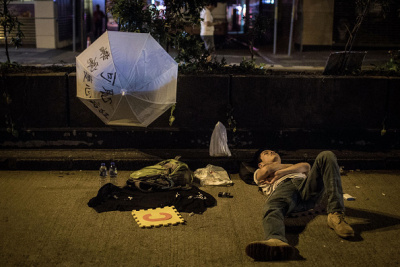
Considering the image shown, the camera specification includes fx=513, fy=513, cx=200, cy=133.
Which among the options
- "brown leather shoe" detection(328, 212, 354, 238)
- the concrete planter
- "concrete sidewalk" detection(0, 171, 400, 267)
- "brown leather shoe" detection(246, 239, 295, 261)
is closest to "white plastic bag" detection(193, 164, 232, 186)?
"concrete sidewalk" detection(0, 171, 400, 267)

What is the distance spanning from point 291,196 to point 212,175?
161 cm

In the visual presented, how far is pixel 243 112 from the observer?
25.0ft

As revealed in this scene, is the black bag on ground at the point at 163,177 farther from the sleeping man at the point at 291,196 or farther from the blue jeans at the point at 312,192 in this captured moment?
the blue jeans at the point at 312,192

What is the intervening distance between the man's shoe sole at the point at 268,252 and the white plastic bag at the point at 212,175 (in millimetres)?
2076

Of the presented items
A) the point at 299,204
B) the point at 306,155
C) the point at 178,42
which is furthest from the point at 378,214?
the point at 178,42

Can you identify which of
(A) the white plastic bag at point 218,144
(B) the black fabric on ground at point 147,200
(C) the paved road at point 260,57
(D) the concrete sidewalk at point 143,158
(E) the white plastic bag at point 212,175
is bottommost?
(B) the black fabric on ground at point 147,200

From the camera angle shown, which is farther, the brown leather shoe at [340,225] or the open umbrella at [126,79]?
the open umbrella at [126,79]

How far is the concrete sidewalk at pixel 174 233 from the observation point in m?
4.66

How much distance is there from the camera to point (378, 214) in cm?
578

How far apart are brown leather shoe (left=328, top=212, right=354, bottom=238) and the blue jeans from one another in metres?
0.06

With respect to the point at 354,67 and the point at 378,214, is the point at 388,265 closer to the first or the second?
the point at 378,214

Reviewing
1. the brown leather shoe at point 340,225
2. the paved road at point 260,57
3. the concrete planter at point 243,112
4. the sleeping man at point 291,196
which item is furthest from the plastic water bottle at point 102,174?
the paved road at point 260,57

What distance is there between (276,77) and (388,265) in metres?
3.62

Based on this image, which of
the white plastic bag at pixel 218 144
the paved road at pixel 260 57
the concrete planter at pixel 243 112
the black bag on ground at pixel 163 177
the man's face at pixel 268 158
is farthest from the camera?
the paved road at pixel 260 57
